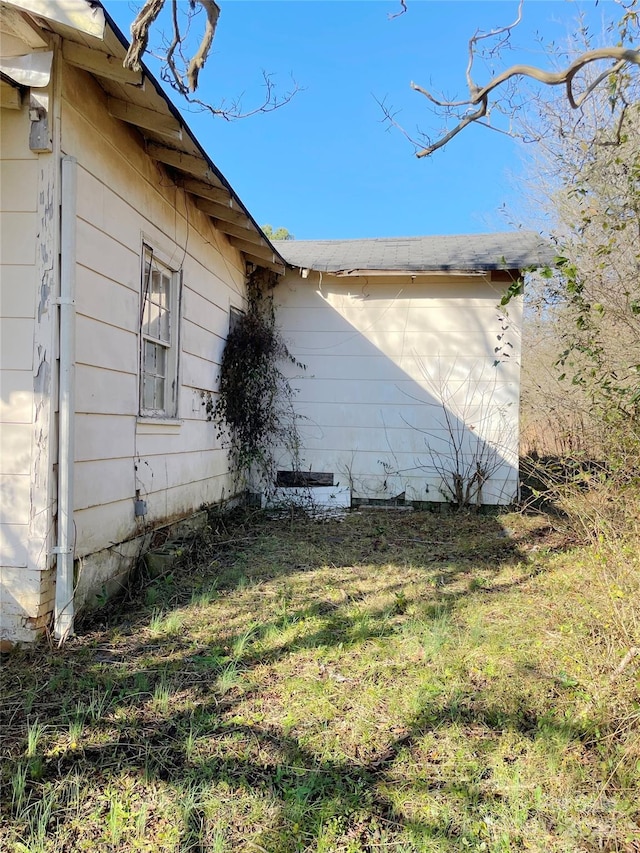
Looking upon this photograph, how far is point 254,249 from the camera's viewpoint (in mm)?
6203

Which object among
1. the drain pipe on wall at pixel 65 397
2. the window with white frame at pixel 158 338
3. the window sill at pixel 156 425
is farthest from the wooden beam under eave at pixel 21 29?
the window sill at pixel 156 425

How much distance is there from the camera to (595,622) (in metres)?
2.63

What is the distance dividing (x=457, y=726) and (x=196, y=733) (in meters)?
1.16

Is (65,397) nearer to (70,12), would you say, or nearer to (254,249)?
(70,12)

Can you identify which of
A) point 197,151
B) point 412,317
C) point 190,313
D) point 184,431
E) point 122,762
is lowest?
point 122,762

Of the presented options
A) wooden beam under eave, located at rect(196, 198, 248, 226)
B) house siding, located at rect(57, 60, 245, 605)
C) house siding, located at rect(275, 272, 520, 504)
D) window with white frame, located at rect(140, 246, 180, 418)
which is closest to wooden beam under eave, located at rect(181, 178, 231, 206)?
house siding, located at rect(57, 60, 245, 605)

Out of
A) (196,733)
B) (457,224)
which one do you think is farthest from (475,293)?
(196,733)

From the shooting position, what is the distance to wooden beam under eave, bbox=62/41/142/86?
262 cm

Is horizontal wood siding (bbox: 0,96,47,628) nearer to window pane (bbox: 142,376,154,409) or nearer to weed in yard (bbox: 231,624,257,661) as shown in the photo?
weed in yard (bbox: 231,624,257,661)

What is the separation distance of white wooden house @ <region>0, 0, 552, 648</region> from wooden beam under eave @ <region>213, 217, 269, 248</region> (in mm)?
36

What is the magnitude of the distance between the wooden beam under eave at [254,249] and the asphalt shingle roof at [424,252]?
19.7 inches

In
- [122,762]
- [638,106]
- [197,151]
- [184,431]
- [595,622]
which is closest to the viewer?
[122,762]

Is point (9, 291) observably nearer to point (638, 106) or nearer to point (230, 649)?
point (230, 649)

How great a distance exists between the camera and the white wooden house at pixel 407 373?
6770mm
